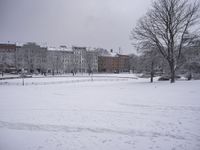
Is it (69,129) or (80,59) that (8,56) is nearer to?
(80,59)

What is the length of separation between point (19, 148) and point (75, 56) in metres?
129

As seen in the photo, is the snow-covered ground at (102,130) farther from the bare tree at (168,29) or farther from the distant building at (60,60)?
the distant building at (60,60)

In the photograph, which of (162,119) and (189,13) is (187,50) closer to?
(189,13)

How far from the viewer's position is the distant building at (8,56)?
10956cm

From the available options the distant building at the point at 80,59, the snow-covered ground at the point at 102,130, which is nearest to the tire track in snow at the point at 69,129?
the snow-covered ground at the point at 102,130

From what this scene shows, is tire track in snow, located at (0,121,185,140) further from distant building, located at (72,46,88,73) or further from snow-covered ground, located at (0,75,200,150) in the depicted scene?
distant building, located at (72,46,88,73)

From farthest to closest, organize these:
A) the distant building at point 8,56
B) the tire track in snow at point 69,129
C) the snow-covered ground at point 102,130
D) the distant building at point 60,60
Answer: the distant building at point 60,60
the distant building at point 8,56
the tire track in snow at point 69,129
the snow-covered ground at point 102,130

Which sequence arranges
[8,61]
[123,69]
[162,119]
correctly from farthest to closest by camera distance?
[123,69] < [8,61] < [162,119]

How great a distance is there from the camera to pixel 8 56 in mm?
116125

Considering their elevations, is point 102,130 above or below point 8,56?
below

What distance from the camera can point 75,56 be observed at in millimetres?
134875

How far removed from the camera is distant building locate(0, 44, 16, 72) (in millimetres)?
109562

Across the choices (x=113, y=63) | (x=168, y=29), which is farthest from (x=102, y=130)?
(x=113, y=63)

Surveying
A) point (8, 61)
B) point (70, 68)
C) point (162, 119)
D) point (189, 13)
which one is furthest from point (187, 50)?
point (8, 61)
